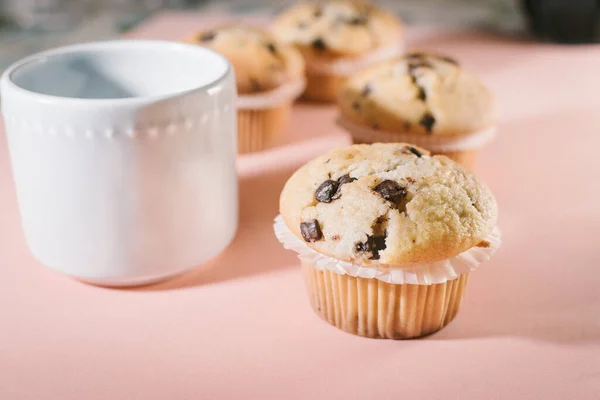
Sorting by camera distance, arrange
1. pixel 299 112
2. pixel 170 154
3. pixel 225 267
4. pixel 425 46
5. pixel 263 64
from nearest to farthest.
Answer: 1. pixel 170 154
2. pixel 225 267
3. pixel 263 64
4. pixel 299 112
5. pixel 425 46

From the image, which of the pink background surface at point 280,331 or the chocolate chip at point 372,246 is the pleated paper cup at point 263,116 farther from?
the chocolate chip at point 372,246

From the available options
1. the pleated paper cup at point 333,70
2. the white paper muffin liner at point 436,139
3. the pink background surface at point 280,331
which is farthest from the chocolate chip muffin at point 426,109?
the pleated paper cup at point 333,70

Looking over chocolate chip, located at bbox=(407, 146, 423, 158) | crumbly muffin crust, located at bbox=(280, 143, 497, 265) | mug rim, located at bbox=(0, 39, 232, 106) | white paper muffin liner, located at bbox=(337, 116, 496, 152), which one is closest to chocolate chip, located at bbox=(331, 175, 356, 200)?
crumbly muffin crust, located at bbox=(280, 143, 497, 265)

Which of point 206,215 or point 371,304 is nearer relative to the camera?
point 371,304

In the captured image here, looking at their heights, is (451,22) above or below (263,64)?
below

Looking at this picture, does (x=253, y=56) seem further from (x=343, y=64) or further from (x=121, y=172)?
(x=121, y=172)

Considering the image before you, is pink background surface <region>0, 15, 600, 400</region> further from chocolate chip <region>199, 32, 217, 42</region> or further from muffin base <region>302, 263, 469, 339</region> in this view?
chocolate chip <region>199, 32, 217, 42</region>

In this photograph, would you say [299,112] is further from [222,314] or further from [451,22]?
[451,22]

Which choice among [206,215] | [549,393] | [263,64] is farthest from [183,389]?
[263,64]
